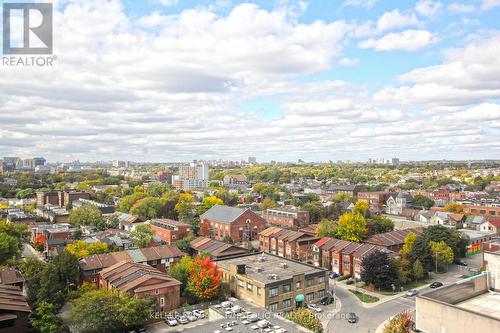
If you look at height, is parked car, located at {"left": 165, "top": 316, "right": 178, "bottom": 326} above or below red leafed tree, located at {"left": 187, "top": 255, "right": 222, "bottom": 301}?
below

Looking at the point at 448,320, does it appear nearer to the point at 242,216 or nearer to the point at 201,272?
the point at 201,272

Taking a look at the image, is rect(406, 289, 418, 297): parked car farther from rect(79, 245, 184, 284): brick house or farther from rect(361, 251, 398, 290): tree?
rect(79, 245, 184, 284): brick house

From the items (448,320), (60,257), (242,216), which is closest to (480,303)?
(448,320)

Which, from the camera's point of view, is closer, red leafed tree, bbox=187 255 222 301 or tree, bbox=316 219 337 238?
red leafed tree, bbox=187 255 222 301

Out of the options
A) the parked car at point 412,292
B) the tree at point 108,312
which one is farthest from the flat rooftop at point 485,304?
the parked car at point 412,292

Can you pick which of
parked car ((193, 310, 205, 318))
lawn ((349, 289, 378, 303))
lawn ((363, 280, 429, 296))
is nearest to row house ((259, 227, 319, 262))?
lawn ((349, 289, 378, 303))

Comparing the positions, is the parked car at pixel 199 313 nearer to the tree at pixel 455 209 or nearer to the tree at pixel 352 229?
the tree at pixel 352 229
